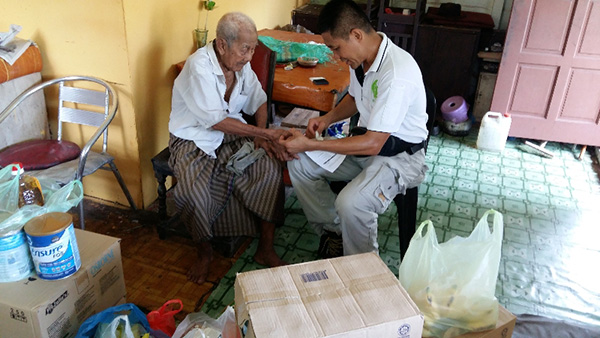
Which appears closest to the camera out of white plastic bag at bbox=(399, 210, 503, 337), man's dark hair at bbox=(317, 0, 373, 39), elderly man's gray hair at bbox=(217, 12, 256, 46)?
white plastic bag at bbox=(399, 210, 503, 337)

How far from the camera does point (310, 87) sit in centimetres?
263

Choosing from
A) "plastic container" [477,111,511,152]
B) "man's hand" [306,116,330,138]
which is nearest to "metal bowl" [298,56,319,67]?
"man's hand" [306,116,330,138]

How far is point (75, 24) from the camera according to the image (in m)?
2.45

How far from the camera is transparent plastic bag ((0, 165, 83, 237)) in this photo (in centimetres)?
144

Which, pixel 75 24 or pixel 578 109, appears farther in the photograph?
pixel 578 109

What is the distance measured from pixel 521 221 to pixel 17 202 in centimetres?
269

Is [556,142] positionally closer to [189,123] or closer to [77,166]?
[189,123]

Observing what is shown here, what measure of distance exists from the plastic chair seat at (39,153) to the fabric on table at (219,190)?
1.88 feet

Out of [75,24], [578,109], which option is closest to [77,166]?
[75,24]

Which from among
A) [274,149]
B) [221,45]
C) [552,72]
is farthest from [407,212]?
[552,72]

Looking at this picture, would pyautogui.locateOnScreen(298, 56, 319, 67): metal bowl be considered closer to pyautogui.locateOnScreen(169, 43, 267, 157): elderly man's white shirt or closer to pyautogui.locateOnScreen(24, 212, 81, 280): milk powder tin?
pyautogui.locateOnScreen(169, 43, 267, 157): elderly man's white shirt

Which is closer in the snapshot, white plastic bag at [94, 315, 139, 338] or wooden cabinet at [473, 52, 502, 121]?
white plastic bag at [94, 315, 139, 338]

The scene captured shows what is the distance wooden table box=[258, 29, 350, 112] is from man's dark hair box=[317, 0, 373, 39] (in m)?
0.62

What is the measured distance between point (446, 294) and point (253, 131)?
1291 millimetres
